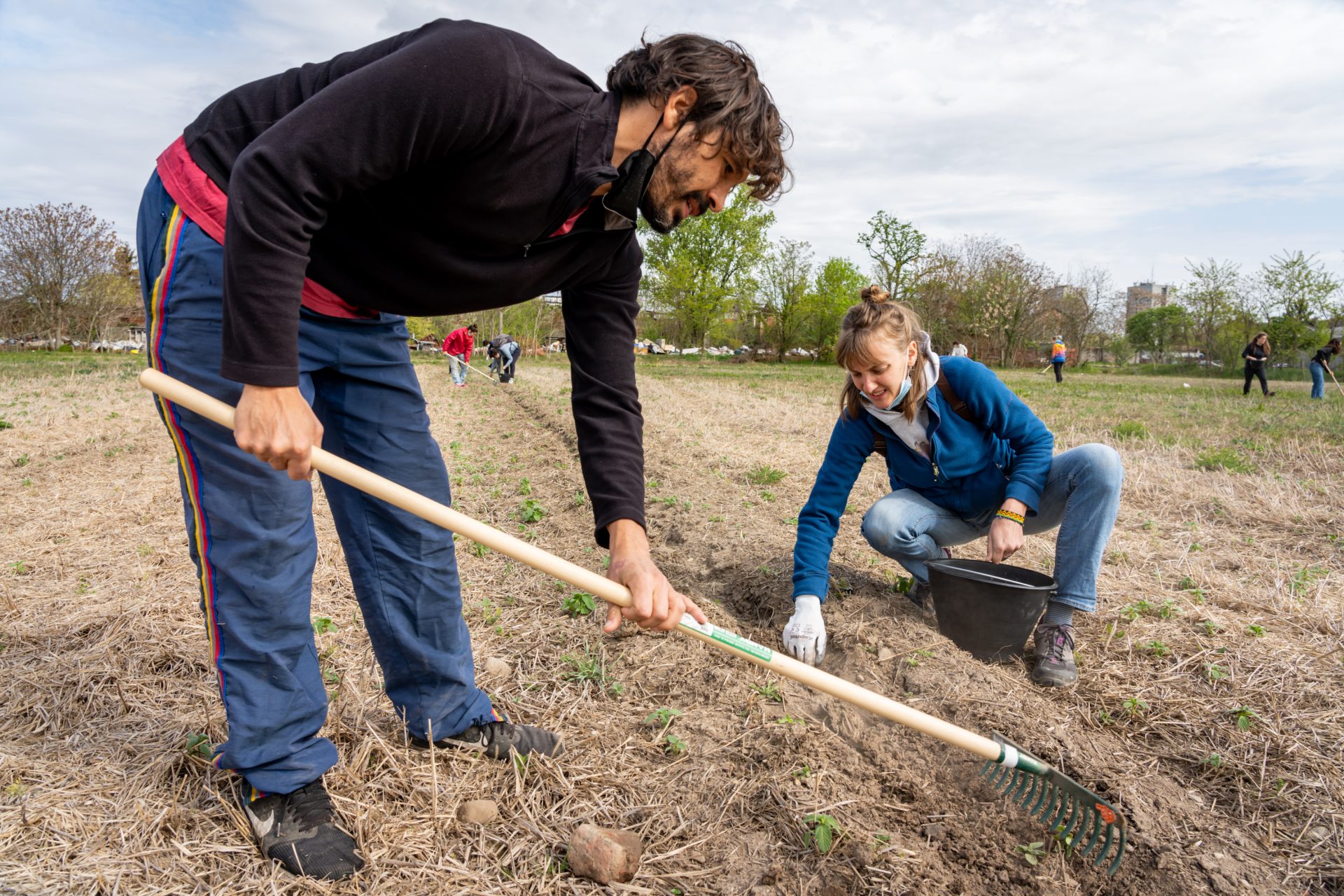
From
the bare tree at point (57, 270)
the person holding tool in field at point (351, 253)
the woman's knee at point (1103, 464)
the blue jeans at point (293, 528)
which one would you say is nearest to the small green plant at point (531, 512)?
the blue jeans at point (293, 528)

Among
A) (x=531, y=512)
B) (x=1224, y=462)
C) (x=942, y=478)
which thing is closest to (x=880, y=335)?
(x=942, y=478)

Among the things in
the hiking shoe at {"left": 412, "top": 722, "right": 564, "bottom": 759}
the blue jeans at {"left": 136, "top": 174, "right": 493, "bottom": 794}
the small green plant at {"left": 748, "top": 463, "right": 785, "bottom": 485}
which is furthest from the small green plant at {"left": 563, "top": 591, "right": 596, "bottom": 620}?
the small green plant at {"left": 748, "top": 463, "right": 785, "bottom": 485}

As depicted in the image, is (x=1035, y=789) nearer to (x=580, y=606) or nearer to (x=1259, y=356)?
(x=580, y=606)

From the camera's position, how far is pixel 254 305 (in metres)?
1.57

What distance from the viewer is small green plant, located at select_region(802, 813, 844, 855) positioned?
85.0 inches

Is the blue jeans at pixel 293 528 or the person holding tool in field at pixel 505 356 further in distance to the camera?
the person holding tool in field at pixel 505 356

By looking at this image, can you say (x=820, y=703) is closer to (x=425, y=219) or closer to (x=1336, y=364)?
(x=425, y=219)

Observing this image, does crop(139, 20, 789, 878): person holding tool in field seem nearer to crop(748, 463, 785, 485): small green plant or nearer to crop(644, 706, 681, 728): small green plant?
crop(644, 706, 681, 728): small green plant

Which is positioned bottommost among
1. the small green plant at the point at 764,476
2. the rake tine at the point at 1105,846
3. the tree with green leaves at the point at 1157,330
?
the rake tine at the point at 1105,846

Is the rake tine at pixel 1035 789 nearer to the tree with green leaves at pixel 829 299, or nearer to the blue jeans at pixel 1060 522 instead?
the blue jeans at pixel 1060 522

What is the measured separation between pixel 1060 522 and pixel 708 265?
41.6 meters

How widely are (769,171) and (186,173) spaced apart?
4.43 ft

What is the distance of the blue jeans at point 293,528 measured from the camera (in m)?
1.84

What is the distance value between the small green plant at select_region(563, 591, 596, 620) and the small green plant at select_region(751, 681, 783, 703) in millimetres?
944
